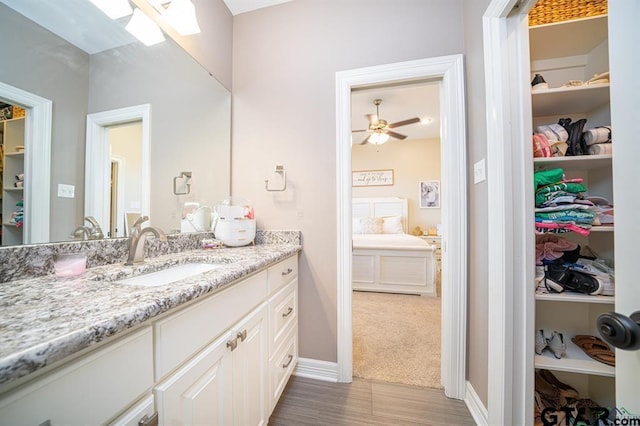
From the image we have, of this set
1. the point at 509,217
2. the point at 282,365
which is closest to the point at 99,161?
the point at 282,365

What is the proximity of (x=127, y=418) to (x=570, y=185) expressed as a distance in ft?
5.95

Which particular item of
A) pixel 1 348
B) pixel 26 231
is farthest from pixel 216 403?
pixel 26 231

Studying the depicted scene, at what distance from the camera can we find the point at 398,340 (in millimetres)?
2021

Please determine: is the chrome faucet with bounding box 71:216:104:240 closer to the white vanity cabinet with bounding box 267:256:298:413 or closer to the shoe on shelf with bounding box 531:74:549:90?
the white vanity cabinet with bounding box 267:256:298:413

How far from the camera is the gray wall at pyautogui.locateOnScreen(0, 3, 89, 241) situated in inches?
28.4

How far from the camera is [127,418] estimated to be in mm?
467

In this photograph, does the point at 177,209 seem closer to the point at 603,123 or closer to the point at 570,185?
the point at 570,185

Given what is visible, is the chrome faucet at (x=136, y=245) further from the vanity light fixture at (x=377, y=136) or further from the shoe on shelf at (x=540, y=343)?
the vanity light fixture at (x=377, y=136)

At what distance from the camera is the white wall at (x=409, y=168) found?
16.4 ft

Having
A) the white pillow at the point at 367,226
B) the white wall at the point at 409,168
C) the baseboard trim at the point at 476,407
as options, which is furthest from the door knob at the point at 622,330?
the white wall at the point at 409,168

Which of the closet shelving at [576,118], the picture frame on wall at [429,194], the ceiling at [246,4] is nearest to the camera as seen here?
the closet shelving at [576,118]

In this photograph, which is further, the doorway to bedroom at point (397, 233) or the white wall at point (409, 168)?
the white wall at point (409, 168)

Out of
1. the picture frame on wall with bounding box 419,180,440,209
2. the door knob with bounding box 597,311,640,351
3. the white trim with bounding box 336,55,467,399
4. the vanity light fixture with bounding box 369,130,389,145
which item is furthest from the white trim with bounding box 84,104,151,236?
the picture frame on wall with bounding box 419,180,440,209

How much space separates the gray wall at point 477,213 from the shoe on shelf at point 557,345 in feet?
0.98
